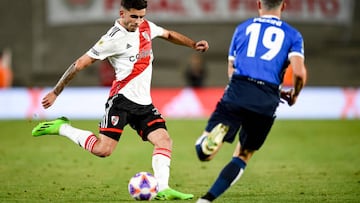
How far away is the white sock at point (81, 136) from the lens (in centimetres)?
817

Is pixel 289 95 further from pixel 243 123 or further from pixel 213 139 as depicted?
pixel 213 139

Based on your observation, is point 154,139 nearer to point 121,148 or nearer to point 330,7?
point 121,148

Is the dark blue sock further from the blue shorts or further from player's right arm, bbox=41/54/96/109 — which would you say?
player's right arm, bbox=41/54/96/109

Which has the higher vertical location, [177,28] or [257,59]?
[257,59]

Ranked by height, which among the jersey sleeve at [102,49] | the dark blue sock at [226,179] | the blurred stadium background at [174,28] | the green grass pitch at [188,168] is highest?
the jersey sleeve at [102,49]

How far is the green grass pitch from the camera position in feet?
27.9

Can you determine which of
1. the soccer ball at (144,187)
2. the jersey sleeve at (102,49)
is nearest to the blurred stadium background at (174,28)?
the jersey sleeve at (102,49)

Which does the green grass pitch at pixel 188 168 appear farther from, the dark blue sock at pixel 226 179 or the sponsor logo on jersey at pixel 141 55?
the sponsor logo on jersey at pixel 141 55

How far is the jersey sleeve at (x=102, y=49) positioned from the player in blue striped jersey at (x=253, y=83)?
1486 mm

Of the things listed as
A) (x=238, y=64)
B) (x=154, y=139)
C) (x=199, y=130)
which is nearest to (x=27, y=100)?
(x=199, y=130)

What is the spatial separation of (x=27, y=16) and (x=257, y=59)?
1769 cm

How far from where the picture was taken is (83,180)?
9.73 meters

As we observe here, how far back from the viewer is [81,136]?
27.1 feet

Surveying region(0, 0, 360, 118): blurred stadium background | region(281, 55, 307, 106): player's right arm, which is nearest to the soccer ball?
region(281, 55, 307, 106): player's right arm
